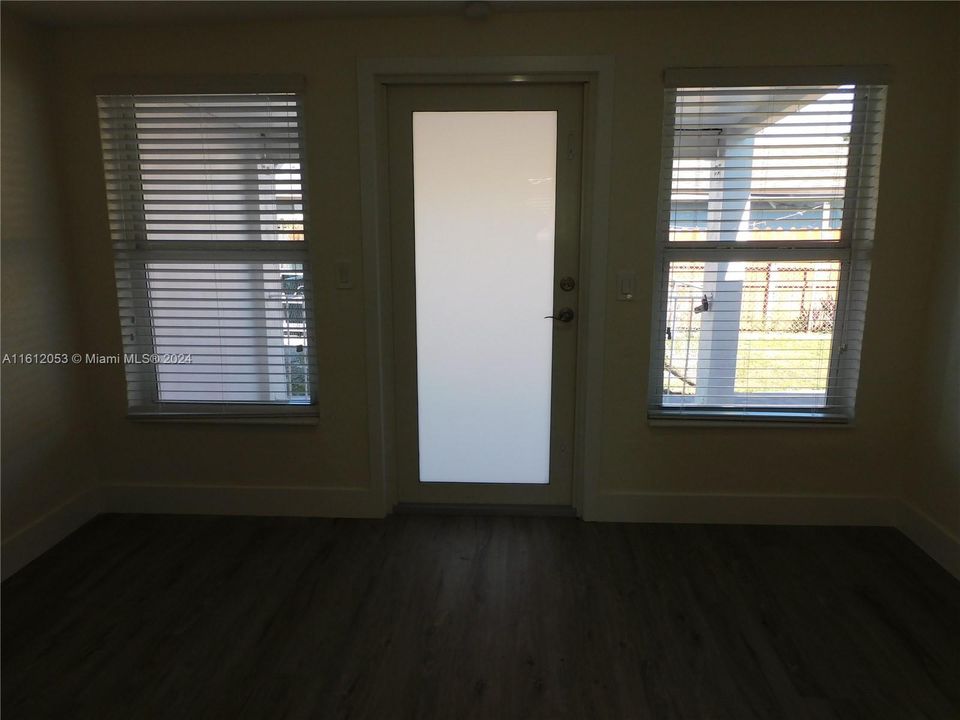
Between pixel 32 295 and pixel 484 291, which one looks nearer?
pixel 32 295

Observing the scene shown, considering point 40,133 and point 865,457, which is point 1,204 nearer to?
point 40,133

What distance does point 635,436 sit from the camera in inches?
106

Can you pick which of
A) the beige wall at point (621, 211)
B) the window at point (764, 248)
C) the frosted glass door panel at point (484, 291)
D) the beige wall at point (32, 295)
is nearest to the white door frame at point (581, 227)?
the beige wall at point (621, 211)

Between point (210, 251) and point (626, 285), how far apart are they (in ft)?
6.54

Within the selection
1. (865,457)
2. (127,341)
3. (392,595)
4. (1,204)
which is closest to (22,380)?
(127,341)

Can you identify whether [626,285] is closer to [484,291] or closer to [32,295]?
[484,291]

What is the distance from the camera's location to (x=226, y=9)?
2.32 m

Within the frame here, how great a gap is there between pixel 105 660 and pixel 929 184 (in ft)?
12.3

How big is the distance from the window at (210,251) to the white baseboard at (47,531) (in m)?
0.53

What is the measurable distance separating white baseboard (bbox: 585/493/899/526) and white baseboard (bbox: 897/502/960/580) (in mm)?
59

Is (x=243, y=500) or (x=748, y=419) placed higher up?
(x=748, y=419)

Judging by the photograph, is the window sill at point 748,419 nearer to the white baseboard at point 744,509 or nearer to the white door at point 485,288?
the white baseboard at point 744,509

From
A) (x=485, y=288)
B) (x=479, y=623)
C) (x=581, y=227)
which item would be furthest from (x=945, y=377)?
(x=479, y=623)

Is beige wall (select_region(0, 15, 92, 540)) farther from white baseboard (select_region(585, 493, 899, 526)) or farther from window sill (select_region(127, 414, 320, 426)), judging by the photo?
white baseboard (select_region(585, 493, 899, 526))
